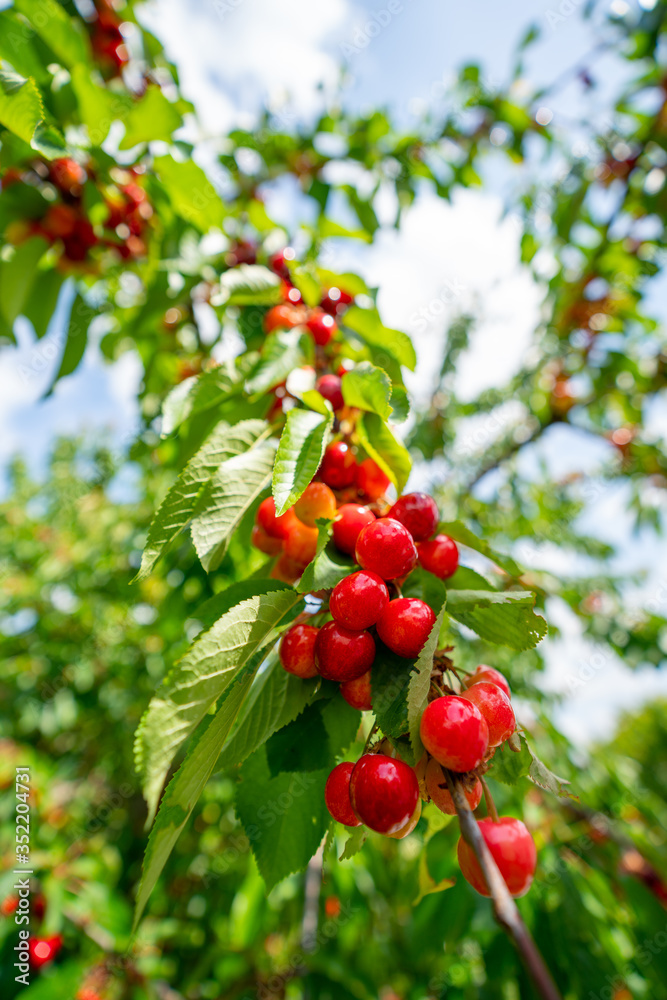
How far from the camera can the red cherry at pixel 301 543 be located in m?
0.69

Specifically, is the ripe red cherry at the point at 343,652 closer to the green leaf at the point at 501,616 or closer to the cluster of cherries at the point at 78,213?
the green leaf at the point at 501,616

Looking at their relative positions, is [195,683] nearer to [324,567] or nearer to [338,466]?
[324,567]

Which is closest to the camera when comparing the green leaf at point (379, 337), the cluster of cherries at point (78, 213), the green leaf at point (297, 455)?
the green leaf at point (297, 455)

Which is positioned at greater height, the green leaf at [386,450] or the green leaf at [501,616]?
the green leaf at [386,450]

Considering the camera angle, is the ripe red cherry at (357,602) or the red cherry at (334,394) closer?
the ripe red cherry at (357,602)

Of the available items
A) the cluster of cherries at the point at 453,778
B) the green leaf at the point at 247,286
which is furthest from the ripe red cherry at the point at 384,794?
→ the green leaf at the point at 247,286

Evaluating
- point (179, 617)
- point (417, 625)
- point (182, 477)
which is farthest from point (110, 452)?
point (417, 625)

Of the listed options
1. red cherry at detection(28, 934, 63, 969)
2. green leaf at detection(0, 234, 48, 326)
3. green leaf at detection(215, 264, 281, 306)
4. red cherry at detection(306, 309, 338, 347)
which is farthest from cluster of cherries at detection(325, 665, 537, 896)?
red cherry at detection(28, 934, 63, 969)

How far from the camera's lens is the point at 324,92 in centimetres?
195

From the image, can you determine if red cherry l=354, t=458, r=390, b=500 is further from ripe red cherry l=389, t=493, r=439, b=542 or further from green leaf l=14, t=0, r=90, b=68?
green leaf l=14, t=0, r=90, b=68

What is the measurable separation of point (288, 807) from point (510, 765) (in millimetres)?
292

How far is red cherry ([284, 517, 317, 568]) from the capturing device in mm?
689

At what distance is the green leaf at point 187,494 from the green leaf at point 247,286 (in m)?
0.40

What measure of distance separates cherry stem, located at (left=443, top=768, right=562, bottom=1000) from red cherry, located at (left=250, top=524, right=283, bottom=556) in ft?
1.32
